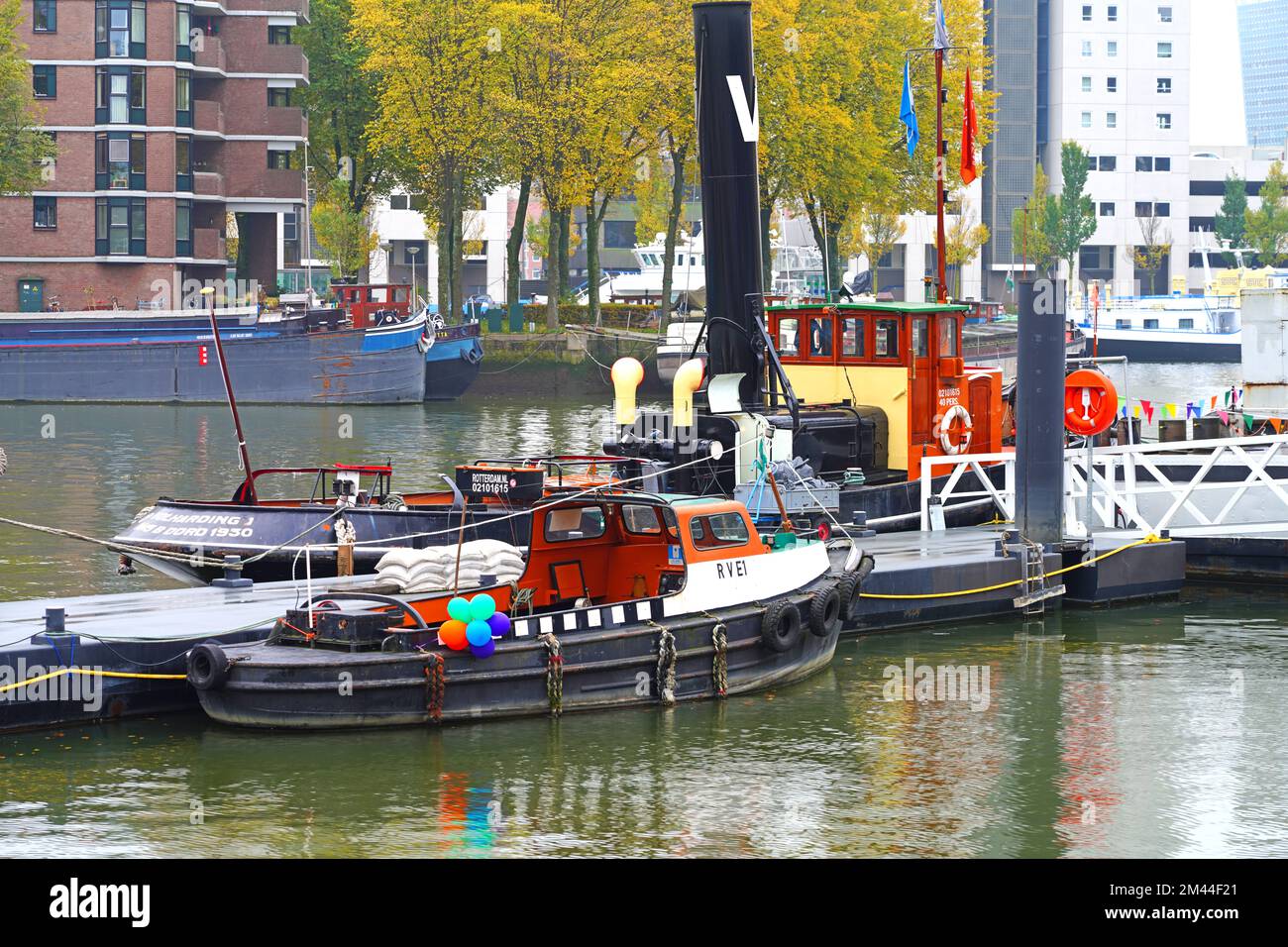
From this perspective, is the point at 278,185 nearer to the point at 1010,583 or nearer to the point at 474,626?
the point at 1010,583

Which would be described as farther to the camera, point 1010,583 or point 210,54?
point 210,54

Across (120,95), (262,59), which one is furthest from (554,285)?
(120,95)

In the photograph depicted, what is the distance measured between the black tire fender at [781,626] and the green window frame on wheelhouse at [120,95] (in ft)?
199

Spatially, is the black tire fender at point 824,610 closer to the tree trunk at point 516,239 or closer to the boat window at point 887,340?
the boat window at point 887,340

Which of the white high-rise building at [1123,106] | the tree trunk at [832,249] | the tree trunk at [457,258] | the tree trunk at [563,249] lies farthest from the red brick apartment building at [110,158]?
the white high-rise building at [1123,106]

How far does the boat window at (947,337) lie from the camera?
29.7m

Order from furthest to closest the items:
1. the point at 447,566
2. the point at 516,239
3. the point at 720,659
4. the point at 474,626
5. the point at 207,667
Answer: the point at 516,239 → the point at 447,566 → the point at 720,659 → the point at 474,626 → the point at 207,667

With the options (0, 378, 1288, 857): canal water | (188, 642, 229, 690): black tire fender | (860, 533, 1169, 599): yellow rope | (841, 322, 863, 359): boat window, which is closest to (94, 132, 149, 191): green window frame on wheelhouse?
(841, 322, 863, 359): boat window

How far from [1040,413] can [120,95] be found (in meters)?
57.6

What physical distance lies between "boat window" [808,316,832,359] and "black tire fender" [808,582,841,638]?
8.51 meters

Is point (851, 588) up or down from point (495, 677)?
up

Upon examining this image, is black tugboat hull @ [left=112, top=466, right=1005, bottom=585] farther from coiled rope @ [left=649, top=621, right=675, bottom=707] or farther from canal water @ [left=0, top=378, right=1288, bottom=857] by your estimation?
coiled rope @ [left=649, top=621, right=675, bottom=707]

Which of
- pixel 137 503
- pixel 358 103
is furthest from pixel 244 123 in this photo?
pixel 137 503

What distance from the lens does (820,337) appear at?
30.1 metres
